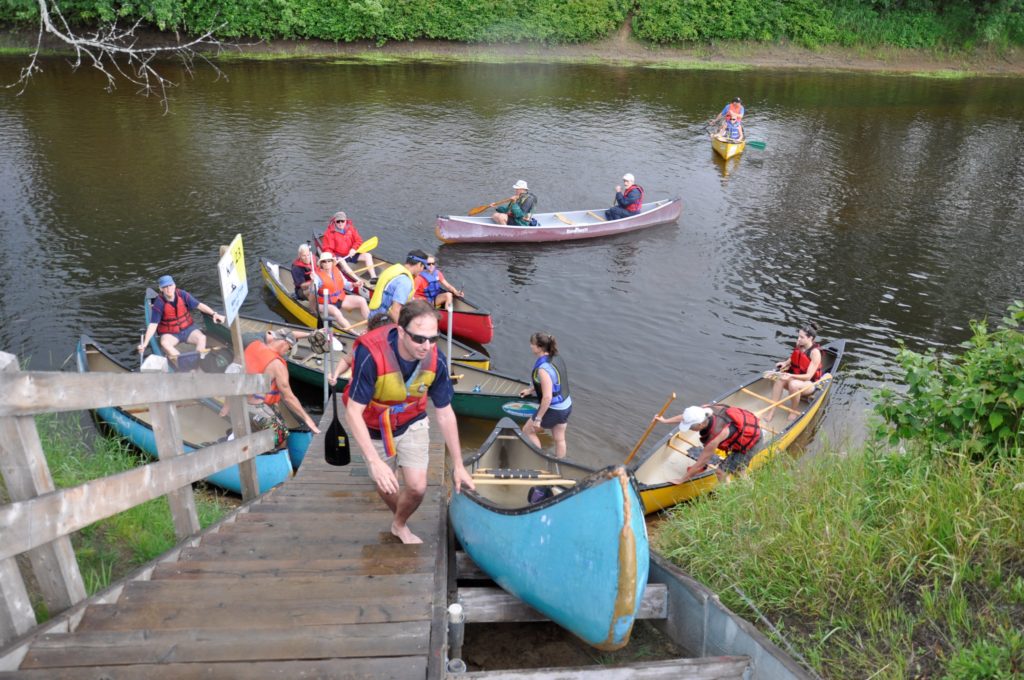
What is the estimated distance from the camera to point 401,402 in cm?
525

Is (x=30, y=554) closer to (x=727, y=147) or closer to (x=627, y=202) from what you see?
(x=627, y=202)

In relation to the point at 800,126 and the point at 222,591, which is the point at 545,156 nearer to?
the point at 800,126

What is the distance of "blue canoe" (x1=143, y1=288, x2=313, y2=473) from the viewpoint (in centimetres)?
955

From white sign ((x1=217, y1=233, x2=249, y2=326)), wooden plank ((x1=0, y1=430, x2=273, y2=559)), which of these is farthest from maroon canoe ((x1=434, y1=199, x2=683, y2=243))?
wooden plank ((x1=0, y1=430, x2=273, y2=559))

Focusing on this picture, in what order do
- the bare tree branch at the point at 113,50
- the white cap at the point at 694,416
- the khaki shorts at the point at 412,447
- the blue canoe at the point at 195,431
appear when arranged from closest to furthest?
the khaki shorts at the point at 412,447 < the bare tree branch at the point at 113,50 < the white cap at the point at 694,416 < the blue canoe at the point at 195,431

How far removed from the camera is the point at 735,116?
23828 mm

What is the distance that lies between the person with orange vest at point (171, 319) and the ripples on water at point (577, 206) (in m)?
1.88

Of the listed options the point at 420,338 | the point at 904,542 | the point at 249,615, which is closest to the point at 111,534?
the point at 249,615

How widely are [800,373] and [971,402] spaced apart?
6.25 metres

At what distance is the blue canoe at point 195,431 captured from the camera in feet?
29.0

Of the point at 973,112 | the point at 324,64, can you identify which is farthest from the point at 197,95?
the point at 973,112

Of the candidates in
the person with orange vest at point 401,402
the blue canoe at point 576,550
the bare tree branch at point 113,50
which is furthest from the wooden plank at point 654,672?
the bare tree branch at point 113,50

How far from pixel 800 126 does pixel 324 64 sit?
764 inches

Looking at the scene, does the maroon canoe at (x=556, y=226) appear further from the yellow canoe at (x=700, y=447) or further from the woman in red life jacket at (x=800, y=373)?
the woman in red life jacket at (x=800, y=373)
